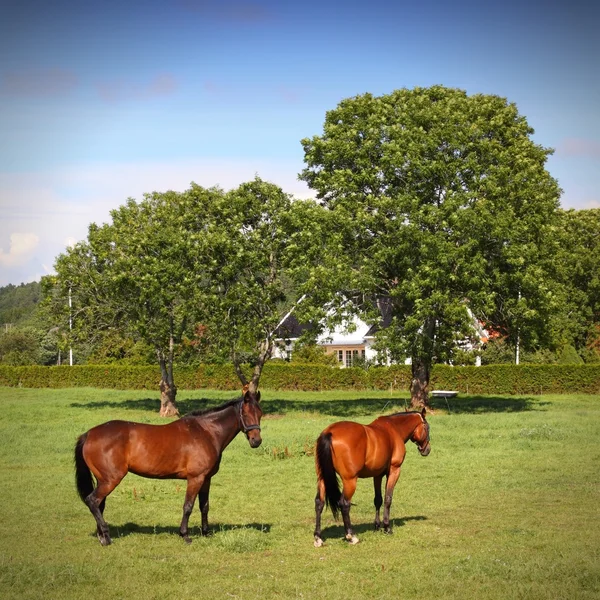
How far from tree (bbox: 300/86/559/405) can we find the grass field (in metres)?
8.98

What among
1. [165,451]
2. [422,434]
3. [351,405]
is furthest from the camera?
[351,405]

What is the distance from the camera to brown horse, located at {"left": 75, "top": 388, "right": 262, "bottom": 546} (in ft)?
41.3

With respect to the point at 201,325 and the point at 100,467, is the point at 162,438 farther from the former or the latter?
the point at 201,325

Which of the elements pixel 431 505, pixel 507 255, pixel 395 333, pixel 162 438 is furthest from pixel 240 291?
pixel 162 438

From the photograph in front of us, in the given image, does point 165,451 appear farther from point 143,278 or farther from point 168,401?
point 168,401

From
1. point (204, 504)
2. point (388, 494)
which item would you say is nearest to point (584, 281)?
point (388, 494)

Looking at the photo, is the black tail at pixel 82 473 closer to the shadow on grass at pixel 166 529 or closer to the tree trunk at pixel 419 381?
the shadow on grass at pixel 166 529

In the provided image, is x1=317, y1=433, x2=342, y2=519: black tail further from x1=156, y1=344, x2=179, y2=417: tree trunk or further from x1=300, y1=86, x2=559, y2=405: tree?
x1=156, y1=344, x2=179, y2=417: tree trunk

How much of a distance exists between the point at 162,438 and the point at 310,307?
945 inches

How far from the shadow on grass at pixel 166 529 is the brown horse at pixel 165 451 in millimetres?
695

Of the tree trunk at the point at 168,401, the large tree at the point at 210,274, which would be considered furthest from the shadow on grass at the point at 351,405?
the large tree at the point at 210,274

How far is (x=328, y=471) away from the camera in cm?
1249

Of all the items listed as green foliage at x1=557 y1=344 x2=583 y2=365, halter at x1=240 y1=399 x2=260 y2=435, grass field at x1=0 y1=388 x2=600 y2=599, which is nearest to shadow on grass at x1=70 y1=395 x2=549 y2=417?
green foliage at x1=557 y1=344 x2=583 y2=365

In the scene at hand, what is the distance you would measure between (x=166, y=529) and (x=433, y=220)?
81.4ft
